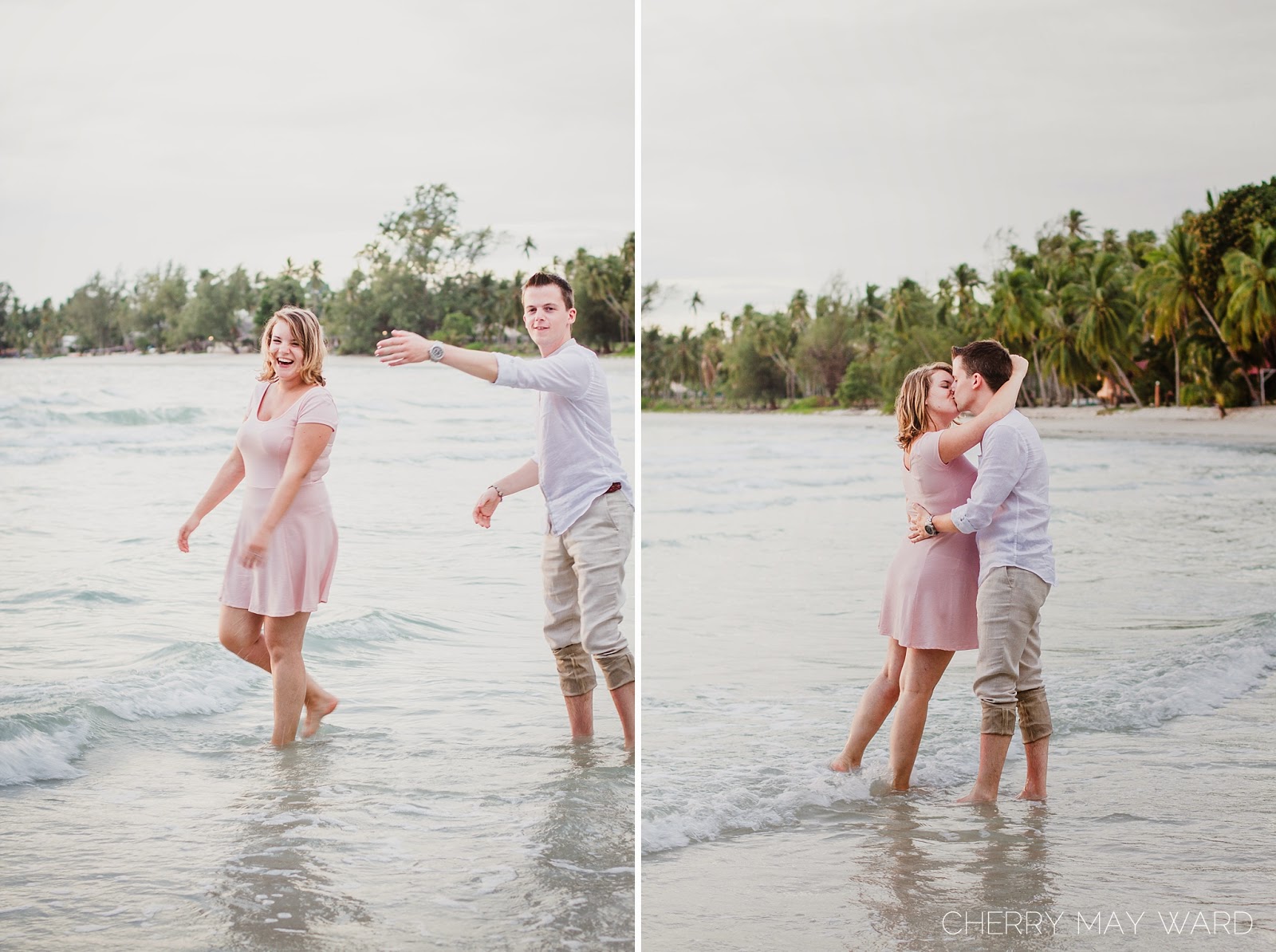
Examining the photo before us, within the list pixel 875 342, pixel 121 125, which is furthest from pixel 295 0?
pixel 875 342

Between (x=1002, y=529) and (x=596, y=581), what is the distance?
85cm

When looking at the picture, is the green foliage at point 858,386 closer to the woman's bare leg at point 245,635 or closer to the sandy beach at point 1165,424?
the sandy beach at point 1165,424

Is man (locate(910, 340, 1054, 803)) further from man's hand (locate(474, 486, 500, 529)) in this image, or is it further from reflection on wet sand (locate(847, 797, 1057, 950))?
man's hand (locate(474, 486, 500, 529))

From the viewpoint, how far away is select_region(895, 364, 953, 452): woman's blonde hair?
105 inches

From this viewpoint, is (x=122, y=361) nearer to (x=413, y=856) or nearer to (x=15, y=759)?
(x=15, y=759)

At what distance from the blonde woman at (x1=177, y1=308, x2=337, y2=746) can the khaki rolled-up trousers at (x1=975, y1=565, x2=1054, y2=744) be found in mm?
1397

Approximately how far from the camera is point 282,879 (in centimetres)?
225

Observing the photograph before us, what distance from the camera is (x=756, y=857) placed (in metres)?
2.48

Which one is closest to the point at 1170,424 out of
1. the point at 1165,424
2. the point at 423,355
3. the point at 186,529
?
the point at 1165,424

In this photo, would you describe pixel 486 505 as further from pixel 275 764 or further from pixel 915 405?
pixel 915 405

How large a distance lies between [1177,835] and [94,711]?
261cm

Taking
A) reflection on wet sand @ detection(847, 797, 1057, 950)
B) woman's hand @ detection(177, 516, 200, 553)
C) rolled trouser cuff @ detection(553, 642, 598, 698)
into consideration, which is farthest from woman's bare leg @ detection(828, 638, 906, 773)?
woman's hand @ detection(177, 516, 200, 553)

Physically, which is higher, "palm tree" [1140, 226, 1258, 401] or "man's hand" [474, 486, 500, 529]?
"palm tree" [1140, 226, 1258, 401]

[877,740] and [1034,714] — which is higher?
[1034,714]
